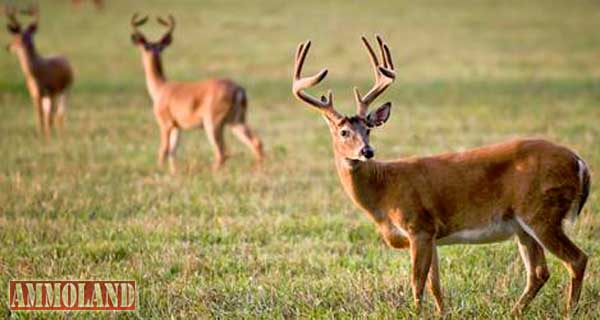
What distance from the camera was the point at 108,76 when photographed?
98.5 feet

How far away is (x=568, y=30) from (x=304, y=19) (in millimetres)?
11293

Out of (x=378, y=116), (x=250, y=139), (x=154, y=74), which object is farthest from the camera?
(x=154, y=74)

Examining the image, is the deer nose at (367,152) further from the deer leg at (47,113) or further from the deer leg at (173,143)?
the deer leg at (47,113)

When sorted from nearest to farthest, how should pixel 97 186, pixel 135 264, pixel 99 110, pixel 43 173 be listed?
pixel 135 264 < pixel 97 186 < pixel 43 173 < pixel 99 110

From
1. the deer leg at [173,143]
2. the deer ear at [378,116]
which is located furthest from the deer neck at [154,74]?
the deer ear at [378,116]

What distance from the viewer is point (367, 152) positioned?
275 inches

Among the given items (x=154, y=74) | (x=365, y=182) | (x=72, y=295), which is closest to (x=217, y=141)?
(x=154, y=74)

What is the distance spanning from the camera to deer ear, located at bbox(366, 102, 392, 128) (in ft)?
24.4

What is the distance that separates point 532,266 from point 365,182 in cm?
134

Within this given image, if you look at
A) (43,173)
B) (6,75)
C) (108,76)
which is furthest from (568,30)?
(43,173)

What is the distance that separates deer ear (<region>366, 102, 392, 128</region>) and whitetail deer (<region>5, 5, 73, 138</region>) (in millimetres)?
12184

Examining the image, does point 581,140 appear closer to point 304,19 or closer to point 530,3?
point 304,19

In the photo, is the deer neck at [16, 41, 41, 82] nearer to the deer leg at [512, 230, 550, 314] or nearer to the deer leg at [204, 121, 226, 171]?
the deer leg at [204, 121, 226, 171]

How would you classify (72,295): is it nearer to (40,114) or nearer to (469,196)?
(469,196)
